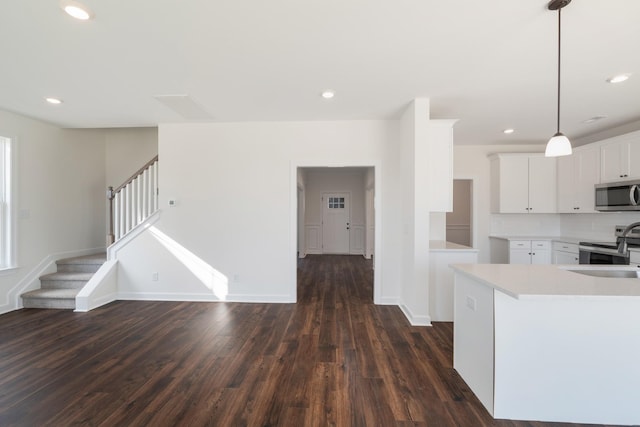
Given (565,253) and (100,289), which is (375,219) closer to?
(565,253)

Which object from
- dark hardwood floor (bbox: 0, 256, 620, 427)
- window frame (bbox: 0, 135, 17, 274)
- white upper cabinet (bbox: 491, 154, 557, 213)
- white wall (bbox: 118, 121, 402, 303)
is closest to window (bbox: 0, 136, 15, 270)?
window frame (bbox: 0, 135, 17, 274)

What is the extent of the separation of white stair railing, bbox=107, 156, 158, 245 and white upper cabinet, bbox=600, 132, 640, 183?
6611 mm

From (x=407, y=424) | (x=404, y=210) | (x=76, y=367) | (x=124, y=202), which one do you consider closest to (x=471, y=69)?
(x=404, y=210)

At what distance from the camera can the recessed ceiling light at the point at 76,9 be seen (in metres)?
1.70

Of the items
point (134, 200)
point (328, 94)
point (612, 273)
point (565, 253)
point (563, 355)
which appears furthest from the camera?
point (565, 253)

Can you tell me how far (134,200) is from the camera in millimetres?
4148

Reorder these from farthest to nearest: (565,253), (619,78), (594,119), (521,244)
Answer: (521,244) < (565,253) < (594,119) < (619,78)

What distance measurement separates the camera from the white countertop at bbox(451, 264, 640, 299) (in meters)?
1.46

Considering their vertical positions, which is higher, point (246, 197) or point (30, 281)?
point (246, 197)

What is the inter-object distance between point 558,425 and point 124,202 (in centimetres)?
535

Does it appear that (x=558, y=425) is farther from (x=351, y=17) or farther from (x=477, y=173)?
(x=477, y=173)

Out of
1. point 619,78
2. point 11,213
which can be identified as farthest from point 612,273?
point 11,213

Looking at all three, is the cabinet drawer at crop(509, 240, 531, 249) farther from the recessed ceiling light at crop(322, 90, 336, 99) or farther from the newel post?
the newel post

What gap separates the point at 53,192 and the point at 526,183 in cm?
772
